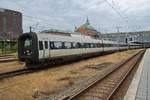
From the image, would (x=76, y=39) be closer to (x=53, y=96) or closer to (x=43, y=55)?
(x=43, y=55)

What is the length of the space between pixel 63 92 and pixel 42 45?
8.81 m

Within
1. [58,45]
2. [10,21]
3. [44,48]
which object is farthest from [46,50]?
[10,21]

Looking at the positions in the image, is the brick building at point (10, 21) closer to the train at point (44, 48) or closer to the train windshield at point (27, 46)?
the train at point (44, 48)

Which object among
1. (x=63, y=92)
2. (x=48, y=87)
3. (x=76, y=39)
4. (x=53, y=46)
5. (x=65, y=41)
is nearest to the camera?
(x=63, y=92)

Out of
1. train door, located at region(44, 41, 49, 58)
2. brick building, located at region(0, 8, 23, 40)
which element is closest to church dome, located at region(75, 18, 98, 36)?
brick building, located at region(0, 8, 23, 40)

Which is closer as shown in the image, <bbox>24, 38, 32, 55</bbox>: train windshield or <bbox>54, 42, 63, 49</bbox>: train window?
<bbox>24, 38, 32, 55</bbox>: train windshield

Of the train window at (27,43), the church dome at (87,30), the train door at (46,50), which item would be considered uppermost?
the church dome at (87,30)

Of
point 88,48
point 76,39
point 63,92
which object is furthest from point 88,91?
point 88,48

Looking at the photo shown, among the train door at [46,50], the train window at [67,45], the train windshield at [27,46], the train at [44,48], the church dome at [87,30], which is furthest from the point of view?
the church dome at [87,30]

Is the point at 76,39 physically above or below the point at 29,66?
above

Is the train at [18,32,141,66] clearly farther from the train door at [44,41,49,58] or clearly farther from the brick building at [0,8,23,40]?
the brick building at [0,8,23,40]

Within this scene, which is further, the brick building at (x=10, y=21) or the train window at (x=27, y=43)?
the brick building at (x=10, y=21)

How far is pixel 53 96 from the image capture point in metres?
11.6

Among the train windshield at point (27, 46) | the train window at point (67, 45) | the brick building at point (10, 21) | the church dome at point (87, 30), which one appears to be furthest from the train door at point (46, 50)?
the brick building at point (10, 21)
